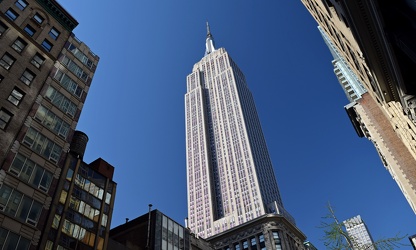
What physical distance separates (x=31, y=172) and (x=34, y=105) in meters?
7.57

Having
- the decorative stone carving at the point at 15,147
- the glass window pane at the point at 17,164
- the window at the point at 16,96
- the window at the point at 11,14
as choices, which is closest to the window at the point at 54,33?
the window at the point at 11,14

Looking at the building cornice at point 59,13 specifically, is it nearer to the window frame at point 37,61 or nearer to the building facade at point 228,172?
the window frame at point 37,61

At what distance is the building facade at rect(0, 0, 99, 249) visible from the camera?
27.0 meters

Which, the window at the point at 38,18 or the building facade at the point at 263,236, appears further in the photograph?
the building facade at the point at 263,236

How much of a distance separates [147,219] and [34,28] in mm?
30889

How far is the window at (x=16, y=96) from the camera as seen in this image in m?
30.9

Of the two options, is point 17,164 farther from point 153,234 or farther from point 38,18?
point 153,234

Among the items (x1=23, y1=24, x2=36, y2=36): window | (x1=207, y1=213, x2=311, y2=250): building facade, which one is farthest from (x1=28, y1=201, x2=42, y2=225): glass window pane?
(x1=207, y1=213, x2=311, y2=250): building facade

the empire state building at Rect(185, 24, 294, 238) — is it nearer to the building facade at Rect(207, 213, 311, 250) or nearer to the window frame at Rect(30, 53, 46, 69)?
the building facade at Rect(207, 213, 311, 250)

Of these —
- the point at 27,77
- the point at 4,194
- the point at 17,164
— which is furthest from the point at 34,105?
the point at 4,194

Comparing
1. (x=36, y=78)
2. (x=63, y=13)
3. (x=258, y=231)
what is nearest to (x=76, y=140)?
(x=36, y=78)

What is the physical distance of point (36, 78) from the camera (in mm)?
34594

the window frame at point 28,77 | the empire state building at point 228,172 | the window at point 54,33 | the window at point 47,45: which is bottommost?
the window frame at point 28,77

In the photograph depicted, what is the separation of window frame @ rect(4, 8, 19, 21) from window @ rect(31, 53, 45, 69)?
4693 millimetres
